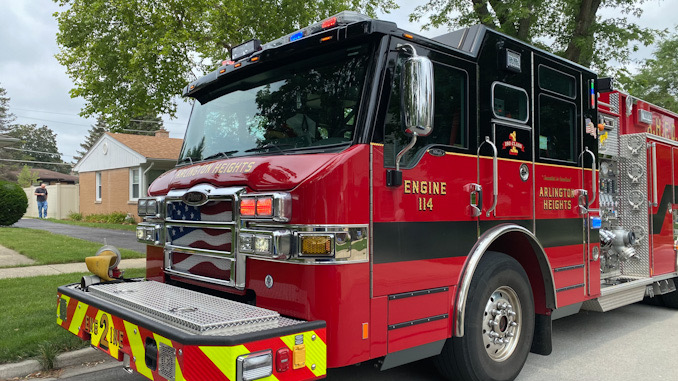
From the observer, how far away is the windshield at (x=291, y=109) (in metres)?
3.20

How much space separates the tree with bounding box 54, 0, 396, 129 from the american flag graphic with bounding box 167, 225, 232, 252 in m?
7.85

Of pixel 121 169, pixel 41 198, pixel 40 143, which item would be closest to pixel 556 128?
pixel 121 169

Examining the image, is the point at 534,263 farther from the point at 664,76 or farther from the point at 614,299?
the point at 664,76

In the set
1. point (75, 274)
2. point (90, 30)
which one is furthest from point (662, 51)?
point (75, 274)

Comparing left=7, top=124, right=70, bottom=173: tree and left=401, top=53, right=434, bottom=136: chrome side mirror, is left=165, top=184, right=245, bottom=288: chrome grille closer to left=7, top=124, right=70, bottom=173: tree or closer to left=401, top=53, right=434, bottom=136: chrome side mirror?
left=401, top=53, right=434, bottom=136: chrome side mirror

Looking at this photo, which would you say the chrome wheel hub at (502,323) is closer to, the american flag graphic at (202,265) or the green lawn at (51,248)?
the american flag graphic at (202,265)

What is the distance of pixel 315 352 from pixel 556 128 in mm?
3065

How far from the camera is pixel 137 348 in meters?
2.95

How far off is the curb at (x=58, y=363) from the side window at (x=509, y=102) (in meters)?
3.96

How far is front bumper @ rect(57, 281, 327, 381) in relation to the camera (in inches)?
98.3

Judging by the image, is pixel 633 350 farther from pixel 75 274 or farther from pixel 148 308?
pixel 75 274

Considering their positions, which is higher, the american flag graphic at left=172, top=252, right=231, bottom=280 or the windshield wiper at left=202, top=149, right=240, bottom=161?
the windshield wiper at left=202, top=149, right=240, bottom=161

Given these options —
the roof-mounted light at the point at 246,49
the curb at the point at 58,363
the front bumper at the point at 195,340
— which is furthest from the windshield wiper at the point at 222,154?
the curb at the point at 58,363

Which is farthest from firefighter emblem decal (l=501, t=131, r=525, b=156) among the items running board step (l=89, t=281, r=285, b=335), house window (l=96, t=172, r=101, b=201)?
house window (l=96, t=172, r=101, b=201)
